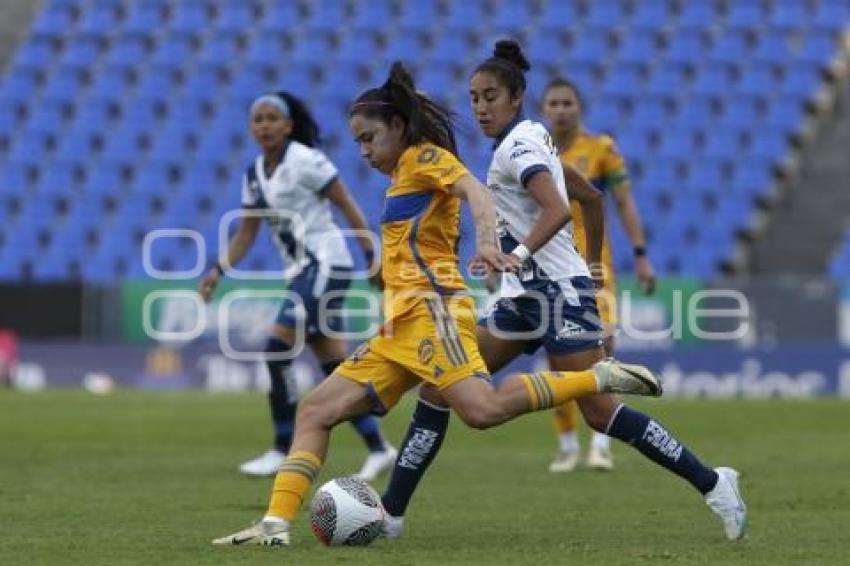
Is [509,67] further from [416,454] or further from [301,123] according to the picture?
[301,123]

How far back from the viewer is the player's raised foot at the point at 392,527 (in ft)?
27.6

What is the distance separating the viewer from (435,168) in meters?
7.89

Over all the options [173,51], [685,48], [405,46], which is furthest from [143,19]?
[685,48]

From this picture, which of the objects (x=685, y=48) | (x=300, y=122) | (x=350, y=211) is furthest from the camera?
(x=685, y=48)

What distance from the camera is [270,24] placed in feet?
113

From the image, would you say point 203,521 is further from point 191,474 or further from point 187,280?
point 187,280

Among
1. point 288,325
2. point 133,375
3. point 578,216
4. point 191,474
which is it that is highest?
point 578,216

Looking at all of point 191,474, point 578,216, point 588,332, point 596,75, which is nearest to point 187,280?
point 596,75

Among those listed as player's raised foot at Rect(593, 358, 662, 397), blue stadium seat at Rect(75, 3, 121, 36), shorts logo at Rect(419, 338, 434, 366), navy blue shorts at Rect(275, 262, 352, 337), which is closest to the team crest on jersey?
shorts logo at Rect(419, 338, 434, 366)

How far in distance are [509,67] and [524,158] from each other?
1.69ft

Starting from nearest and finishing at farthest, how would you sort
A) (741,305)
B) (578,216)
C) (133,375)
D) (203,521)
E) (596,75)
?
(203,521) → (578,216) → (741,305) → (133,375) → (596,75)

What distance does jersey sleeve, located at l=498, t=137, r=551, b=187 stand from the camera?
8148 mm

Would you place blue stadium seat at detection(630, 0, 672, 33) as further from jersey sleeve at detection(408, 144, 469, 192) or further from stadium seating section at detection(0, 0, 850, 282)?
jersey sleeve at detection(408, 144, 469, 192)

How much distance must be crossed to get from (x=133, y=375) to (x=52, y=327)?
4.40ft
